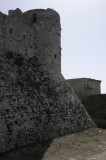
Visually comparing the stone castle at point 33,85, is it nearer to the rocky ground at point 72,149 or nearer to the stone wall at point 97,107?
the rocky ground at point 72,149

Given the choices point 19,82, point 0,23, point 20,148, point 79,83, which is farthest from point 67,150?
point 79,83

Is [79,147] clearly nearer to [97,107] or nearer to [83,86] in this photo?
[97,107]

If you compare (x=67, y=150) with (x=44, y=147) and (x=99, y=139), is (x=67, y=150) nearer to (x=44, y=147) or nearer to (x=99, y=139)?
(x=44, y=147)

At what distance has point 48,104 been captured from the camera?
17766mm

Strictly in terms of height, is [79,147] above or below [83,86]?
below

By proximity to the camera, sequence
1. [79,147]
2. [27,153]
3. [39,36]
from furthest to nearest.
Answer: [39,36]
[79,147]
[27,153]

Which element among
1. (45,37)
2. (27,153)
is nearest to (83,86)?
(45,37)

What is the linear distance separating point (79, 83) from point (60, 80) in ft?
46.7

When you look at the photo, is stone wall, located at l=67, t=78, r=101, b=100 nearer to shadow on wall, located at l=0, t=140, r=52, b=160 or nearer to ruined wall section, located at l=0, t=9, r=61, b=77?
ruined wall section, located at l=0, t=9, r=61, b=77

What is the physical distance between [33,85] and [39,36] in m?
5.03

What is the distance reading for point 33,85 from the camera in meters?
17.5

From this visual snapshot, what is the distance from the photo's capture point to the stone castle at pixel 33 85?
14.4 m

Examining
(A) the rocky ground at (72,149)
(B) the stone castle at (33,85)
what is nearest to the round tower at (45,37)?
(B) the stone castle at (33,85)

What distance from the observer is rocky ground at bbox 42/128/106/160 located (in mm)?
12938
